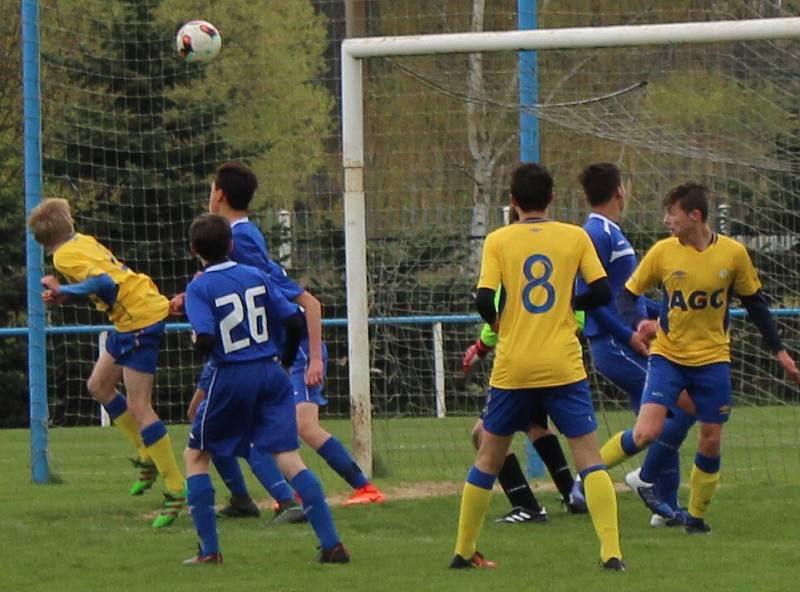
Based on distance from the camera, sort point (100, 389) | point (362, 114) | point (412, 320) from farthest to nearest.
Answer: point (412, 320) → point (362, 114) → point (100, 389)

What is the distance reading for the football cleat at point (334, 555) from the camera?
762 cm

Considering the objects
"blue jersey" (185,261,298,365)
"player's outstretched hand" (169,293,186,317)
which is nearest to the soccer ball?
"player's outstretched hand" (169,293,186,317)

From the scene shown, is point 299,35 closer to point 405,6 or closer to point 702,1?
point 405,6

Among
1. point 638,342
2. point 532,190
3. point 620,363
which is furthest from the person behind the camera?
point 620,363

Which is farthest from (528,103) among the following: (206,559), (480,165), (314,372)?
(206,559)

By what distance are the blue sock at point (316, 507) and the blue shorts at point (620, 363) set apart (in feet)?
7.46

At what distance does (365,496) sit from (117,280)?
1924mm

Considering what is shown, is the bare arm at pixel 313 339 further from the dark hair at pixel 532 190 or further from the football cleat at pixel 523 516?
the dark hair at pixel 532 190

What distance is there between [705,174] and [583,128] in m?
0.95

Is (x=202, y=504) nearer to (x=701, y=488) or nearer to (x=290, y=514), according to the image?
(x=290, y=514)

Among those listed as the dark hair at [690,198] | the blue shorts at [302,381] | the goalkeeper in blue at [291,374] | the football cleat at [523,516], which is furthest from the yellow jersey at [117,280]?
the dark hair at [690,198]

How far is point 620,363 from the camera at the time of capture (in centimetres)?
922

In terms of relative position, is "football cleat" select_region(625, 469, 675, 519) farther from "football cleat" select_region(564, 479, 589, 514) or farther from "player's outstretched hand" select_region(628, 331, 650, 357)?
"player's outstretched hand" select_region(628, 331, 650, 357)

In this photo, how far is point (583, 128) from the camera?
37.5 ft
